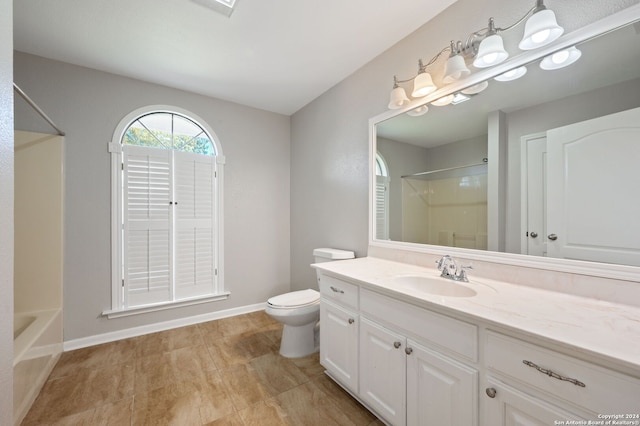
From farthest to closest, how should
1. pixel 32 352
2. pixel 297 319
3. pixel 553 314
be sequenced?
pixel 297 319 < pixel 32 352 < pixel 553 314

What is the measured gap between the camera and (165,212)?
2.48m

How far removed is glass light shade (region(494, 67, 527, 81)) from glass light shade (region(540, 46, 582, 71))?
7cm

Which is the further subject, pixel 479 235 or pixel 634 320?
pixel 479 235

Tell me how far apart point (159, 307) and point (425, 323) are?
2.54 metres

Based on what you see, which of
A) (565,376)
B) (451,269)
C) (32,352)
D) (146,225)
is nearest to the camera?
(565,376)

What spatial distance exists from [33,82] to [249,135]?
1.79 metres

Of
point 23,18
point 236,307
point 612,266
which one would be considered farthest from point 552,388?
point 23,18

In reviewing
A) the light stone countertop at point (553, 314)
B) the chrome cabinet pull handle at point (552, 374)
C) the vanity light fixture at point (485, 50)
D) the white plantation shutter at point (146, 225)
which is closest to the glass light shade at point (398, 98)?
the vanity light fixture at point (485, 50)

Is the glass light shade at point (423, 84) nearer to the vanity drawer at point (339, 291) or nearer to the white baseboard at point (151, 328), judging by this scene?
the vanity drawer at point (339, 291)

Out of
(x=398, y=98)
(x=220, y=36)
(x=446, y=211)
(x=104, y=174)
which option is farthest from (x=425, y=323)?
(x=104, y=174)

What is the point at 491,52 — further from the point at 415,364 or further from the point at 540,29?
the point at 415,364

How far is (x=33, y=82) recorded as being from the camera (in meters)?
2.00

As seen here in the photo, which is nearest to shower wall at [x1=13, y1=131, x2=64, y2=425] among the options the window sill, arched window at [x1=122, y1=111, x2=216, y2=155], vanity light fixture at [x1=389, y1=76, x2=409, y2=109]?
the window sill

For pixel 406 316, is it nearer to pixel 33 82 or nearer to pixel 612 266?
pixel 612 266
